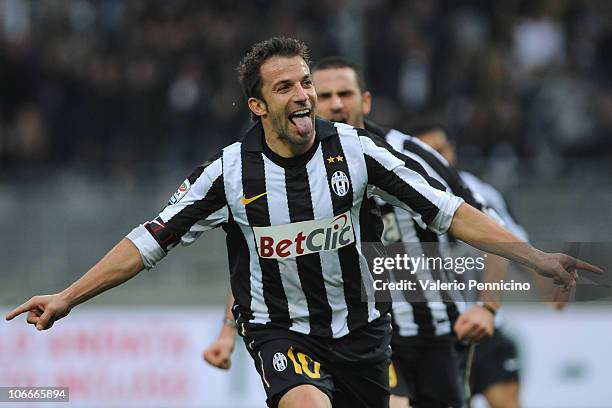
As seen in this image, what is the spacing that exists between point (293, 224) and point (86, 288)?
2.96ft

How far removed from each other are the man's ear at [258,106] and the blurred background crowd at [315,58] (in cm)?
654

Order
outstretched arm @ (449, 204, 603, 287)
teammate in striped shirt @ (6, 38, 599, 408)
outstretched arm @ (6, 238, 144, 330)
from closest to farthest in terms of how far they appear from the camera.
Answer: outstretched arm @ (449, 204, 603, 287) < outstretched arm @ (6, 238, 144, 330) < teammate in striped shirt @ (6, 38, 599, 408)

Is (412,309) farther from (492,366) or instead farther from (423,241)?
(492,366)

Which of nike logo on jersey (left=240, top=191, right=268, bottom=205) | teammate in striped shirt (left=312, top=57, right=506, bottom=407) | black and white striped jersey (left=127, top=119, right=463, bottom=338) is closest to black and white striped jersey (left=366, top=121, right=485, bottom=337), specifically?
teammate in striped shirt (left=312, top=57, right=506, bottom=407)

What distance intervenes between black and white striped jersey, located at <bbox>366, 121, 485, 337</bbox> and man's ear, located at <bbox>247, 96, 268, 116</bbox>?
3.61 ft

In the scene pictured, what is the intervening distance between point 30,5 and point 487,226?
10906mm

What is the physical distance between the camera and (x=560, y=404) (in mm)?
10273

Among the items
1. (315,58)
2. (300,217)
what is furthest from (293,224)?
(315,58)

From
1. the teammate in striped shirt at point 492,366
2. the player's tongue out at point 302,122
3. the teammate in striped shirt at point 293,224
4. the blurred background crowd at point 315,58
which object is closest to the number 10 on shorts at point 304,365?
the teammate in striped shirt at point 293,224

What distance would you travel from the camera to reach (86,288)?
4.92m

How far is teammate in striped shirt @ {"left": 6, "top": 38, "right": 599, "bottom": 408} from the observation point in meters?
5.00

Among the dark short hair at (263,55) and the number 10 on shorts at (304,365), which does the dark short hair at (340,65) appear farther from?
the number 10 on shorts at (304,365)

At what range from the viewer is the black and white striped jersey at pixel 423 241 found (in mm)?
6168

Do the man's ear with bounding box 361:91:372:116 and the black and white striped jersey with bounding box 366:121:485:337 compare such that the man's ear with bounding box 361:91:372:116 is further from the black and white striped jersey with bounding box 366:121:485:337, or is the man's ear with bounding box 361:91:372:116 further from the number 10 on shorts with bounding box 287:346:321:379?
the number 10 on shorts with bounding box 287:346:321:379
